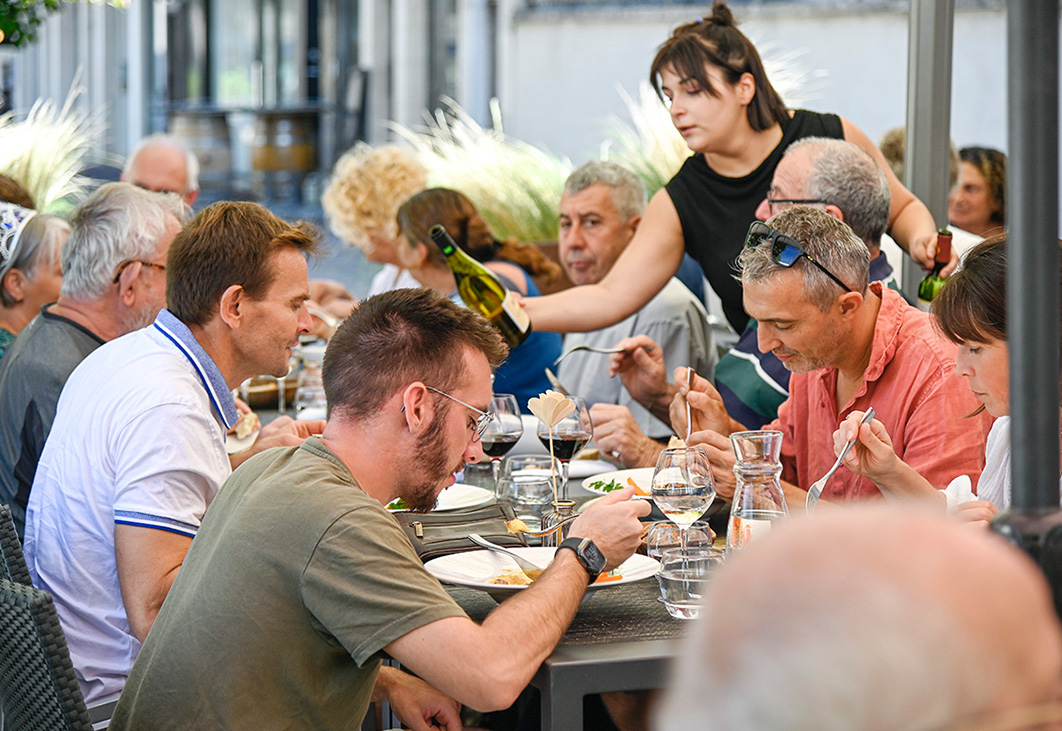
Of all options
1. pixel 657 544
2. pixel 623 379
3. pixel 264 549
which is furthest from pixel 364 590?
pixel 623 379

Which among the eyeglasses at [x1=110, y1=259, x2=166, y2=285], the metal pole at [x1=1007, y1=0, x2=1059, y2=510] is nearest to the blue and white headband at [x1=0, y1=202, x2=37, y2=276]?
the eyeglasses at [x1=110, y1=259, x2=166, y2=285]

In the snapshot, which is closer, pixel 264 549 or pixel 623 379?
pixel 264 549

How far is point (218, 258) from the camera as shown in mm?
2398

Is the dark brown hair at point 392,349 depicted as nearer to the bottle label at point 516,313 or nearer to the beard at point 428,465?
the beard at point 428,465

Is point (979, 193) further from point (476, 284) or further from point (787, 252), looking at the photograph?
point (787, 252)

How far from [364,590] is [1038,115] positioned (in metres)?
1.05

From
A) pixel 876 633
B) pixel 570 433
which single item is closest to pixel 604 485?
pixel 570 433

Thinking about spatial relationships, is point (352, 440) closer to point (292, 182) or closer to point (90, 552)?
point (90, 552)

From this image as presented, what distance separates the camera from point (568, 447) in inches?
109

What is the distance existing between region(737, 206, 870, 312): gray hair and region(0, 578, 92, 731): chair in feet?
5.21

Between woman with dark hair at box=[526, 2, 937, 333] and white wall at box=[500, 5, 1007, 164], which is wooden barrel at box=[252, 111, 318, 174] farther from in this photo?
woman with dark hair at box=[526, 2, 937, 333]

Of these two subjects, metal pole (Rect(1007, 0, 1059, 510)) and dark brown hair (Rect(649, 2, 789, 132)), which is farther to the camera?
dark brown hair (Rect(649, 2, 789, 132))

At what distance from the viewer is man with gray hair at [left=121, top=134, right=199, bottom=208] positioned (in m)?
5.94

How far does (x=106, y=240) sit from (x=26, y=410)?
441mm
